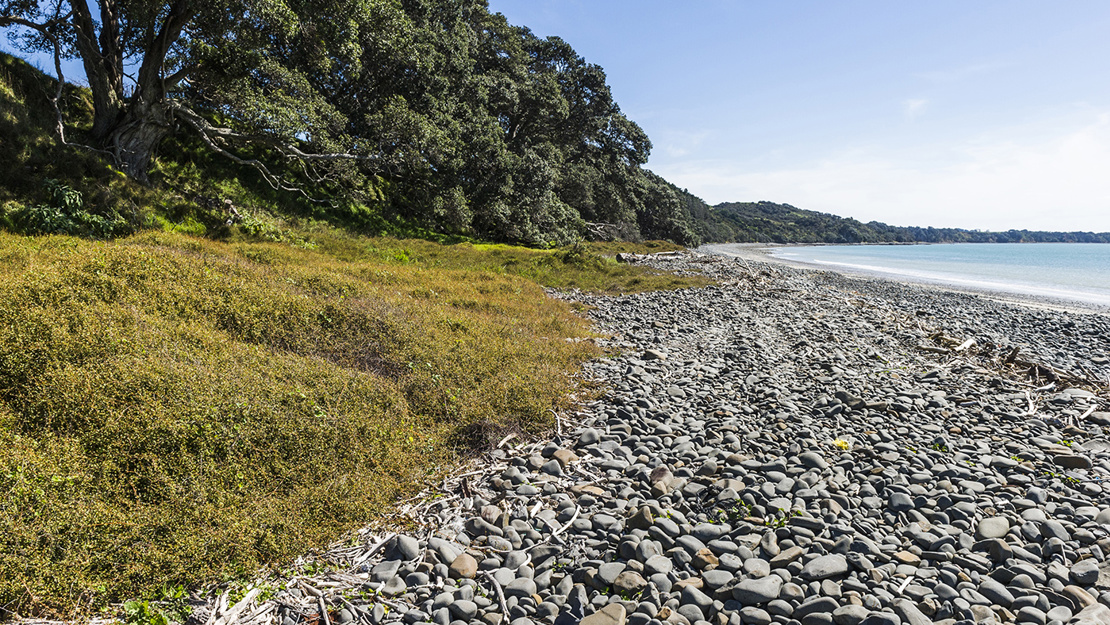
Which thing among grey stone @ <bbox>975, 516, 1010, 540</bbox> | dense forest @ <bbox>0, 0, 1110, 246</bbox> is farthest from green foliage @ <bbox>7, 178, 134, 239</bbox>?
grey stone @ <bbox>975, 516, 1010, 540</bbox>

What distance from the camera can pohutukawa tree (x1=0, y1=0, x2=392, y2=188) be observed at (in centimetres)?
1402

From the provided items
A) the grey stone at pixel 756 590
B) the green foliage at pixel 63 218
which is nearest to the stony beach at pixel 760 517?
the grey stone at pixel 756 590

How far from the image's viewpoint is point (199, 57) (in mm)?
17406

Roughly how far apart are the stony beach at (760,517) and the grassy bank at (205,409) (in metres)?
0.50

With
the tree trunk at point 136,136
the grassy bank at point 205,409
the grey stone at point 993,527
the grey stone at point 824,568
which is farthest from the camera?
the tree trunk at point 136,136

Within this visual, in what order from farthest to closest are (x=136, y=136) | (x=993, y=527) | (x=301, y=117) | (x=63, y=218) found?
(x=301, y=117) < (x=136, y=136) < (x=63, y=218) < (x=993, y=527)

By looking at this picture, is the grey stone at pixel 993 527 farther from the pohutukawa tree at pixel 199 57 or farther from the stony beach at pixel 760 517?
the pohutukawa tree at pixel 199 57

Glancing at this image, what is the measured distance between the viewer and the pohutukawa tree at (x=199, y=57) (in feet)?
46.0

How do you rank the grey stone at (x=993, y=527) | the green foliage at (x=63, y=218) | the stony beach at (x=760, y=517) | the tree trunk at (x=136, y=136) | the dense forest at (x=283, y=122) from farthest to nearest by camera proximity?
the tree trunk at (x=136, y=136) < the dense forest at (x=283, y=122) < the green foliage at (x=63, y=218) < the grey stone at (x=993, y=527) < the stony beach at (x=760, y=517)

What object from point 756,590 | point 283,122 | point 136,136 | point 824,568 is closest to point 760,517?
point 824,568

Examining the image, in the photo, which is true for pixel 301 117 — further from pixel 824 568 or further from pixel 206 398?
pixel 824 568

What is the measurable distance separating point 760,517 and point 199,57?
22252 mm

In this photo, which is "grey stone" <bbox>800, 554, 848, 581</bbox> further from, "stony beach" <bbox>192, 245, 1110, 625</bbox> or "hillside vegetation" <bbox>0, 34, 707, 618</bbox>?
"hillside vegetation" <bbox>0, 34, 707, 618</bbox>

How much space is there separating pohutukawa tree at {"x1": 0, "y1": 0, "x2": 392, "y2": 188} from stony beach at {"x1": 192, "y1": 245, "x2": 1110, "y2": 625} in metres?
14.1
